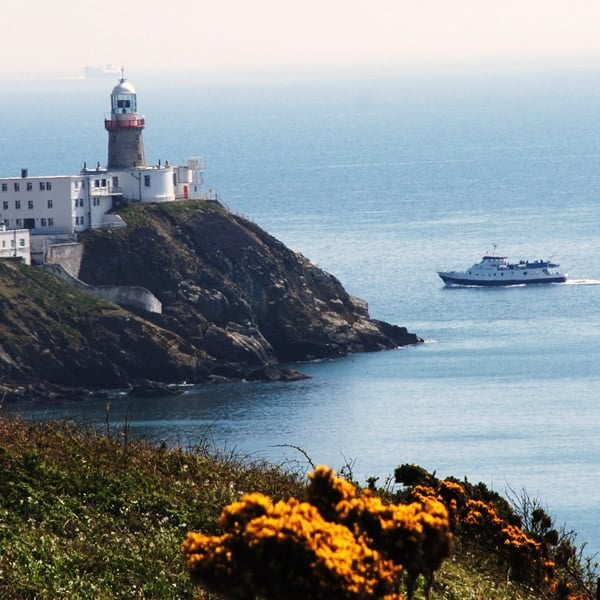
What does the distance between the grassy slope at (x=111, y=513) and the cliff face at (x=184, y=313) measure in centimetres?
5963

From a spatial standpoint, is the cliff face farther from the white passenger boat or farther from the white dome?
the white passenger boat

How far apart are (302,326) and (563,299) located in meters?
25.7

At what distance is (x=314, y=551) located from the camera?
11.8m

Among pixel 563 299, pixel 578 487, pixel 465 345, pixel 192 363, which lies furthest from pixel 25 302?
pixel 563 299

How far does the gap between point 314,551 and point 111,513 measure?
21.6 feet

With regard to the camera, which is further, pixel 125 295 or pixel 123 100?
pixel 123 100

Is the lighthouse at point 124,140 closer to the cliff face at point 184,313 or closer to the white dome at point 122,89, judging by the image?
the white dome at point 122,89

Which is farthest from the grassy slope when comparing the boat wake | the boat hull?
the boat wake

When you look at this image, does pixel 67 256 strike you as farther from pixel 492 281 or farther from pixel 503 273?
pixel 503 273

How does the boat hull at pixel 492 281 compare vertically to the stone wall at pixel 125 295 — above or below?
above

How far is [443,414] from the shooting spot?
3046 inches

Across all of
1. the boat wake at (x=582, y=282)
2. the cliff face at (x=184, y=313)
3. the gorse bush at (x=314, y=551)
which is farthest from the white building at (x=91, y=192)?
the gorse bush at (x=314, y=551)

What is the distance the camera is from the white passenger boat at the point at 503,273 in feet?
386

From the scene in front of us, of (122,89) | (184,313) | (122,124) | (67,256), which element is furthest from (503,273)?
(67,256)
